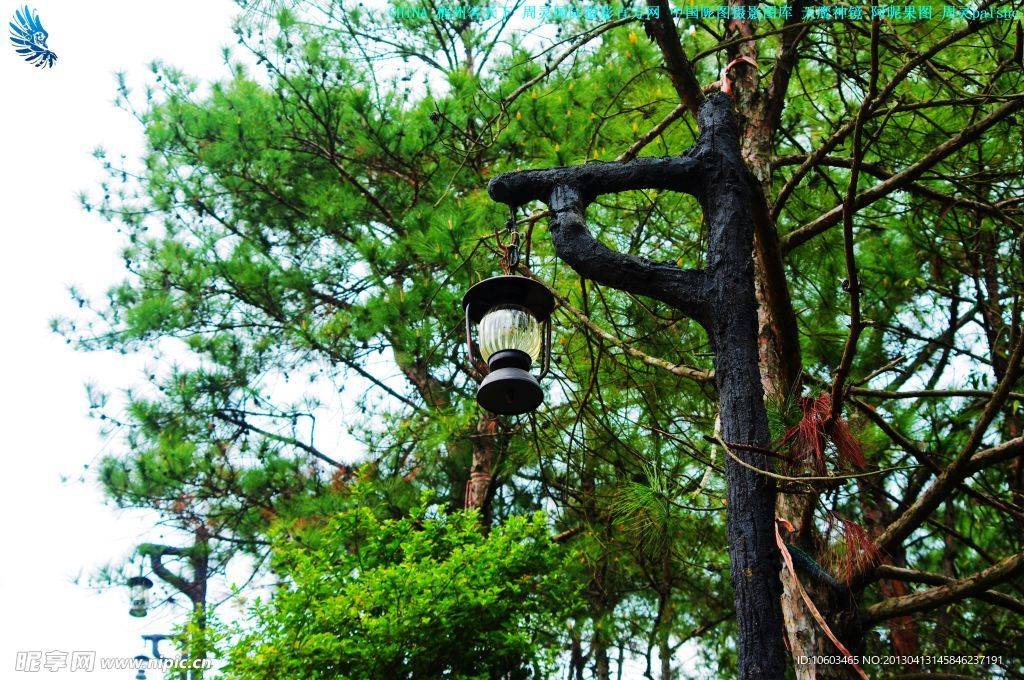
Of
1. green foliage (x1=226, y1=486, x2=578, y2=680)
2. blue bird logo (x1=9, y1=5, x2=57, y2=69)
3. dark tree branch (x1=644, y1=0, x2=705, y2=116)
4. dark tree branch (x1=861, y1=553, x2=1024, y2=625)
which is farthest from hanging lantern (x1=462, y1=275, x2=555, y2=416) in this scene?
blue bird logo (x1=9, y1=5, x2=57, y2=69)

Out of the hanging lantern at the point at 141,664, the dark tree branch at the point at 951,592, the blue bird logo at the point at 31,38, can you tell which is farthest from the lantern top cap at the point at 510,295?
the blue bird logo at the point at 31,38

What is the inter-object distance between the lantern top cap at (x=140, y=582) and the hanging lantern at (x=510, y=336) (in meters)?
4.75

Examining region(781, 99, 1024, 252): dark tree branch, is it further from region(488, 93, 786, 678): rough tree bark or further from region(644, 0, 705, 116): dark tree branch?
region(488, 93, 786, 678): rough tree bark

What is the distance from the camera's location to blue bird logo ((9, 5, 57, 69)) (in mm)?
6578

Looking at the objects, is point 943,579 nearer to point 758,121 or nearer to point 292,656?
point 758,121

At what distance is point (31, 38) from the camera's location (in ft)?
22.0

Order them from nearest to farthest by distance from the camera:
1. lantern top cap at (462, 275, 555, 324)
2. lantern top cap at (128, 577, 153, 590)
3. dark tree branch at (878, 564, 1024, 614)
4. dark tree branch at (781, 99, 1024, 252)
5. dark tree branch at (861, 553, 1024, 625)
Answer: lantern top cap at (462, 275, 555, 324)
dark tree branch at (861, 553, 1024, 625)
dark tree branch at (878, 564, 1024, 614)
dark tree branch at (781, 99, 1024, 252)
lantern top cap at (128, 577, 153, 590)

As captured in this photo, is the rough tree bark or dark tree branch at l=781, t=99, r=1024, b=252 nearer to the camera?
the rough tree bark

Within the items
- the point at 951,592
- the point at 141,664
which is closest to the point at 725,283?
the point at 951,592

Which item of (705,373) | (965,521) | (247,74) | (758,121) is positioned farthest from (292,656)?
(247,74)

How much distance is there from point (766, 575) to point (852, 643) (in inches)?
56.5

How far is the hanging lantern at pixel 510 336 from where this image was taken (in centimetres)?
198

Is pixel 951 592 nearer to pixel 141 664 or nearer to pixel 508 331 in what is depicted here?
pixel 508 331

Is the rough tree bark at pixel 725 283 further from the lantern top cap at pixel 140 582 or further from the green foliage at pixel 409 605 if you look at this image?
the lantern top cap at pixel 140 582
